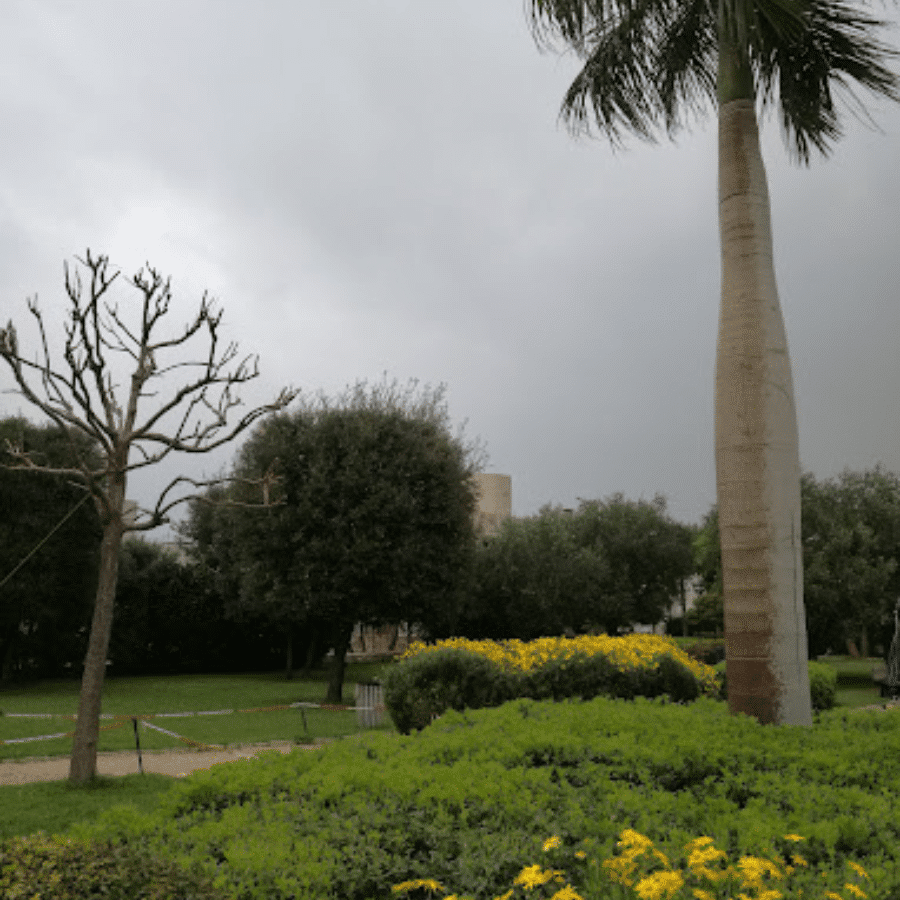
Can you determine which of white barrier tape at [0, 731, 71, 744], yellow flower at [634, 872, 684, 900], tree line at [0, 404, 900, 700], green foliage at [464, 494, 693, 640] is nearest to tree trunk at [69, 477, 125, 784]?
tree line at [0, 404, 900, 700]

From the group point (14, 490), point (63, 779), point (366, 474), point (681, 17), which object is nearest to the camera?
point (681, 17)

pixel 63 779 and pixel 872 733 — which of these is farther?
pixel 63 779

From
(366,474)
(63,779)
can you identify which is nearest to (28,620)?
(366,474)

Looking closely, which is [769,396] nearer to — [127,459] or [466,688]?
[466,688]

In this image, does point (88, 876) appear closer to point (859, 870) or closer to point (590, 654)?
point (859, 870)

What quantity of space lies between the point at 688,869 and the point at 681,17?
714 centimetres

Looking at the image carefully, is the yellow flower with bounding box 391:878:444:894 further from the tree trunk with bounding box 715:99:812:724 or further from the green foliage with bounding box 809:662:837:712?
the green foliage with bounding box 809:662:837:712

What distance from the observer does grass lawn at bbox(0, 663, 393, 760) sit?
14812 mm

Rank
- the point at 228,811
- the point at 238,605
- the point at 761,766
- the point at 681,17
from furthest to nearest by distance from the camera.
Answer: the point at 238,605
the point at 681,17
the point at 761,766
the point at 228,811

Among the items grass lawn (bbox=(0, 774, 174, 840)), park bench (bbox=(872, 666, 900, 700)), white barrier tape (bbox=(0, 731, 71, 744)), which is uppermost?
park bench (bbox=(872, 666, 900, 700))

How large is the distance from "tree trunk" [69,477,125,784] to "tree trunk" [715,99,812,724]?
7097 millimetres

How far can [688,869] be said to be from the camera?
322 cm

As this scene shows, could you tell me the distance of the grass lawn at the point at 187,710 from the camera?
14812 millimetres

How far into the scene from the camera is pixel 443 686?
10570mm
